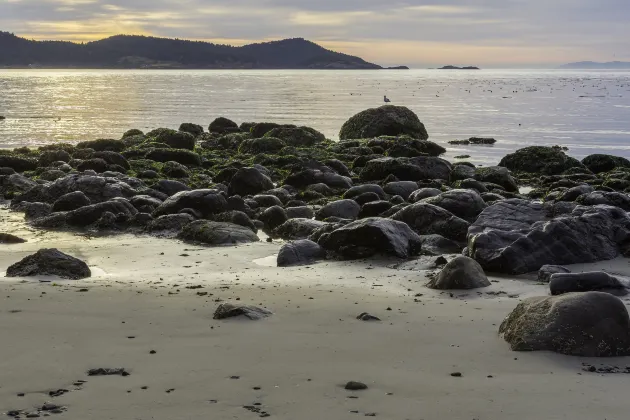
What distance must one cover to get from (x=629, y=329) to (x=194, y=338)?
3183mm

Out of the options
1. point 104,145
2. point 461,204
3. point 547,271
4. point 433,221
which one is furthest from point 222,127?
point 547,271

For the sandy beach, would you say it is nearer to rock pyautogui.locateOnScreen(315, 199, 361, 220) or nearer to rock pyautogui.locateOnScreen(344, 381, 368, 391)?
rock pyautogui.locateOnScreen(344, 381, 368, 391)

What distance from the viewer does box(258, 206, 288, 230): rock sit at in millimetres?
11859

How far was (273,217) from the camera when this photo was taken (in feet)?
39.1

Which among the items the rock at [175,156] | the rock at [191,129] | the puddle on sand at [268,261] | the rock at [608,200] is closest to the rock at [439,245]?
the puddle on sand at [268,261]

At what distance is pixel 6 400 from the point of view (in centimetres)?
442

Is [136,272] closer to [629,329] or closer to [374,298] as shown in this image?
[374,298]

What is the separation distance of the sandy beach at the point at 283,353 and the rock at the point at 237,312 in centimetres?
11

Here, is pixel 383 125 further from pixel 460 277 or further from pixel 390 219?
pixel 460 277

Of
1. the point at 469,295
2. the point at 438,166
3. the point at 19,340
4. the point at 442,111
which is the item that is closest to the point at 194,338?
the point at 19,340

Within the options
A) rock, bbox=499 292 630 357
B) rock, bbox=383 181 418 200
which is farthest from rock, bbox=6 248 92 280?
rock, bbox=383 181 418 200

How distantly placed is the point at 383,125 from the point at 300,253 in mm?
18586

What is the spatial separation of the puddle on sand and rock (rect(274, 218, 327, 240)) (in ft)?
4.81

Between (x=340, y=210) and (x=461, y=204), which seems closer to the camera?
(x=461, y=204)
